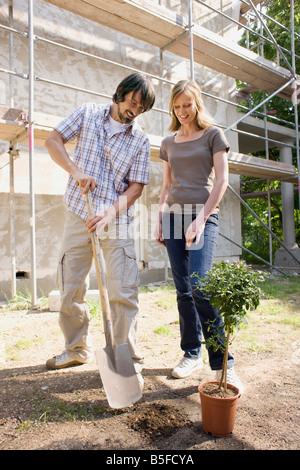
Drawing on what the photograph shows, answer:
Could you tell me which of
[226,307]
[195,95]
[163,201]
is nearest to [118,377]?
[226,307]

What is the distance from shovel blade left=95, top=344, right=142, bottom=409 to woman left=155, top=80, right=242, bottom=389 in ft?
1.53

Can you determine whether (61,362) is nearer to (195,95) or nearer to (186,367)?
(186,367)

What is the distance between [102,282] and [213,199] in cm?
78

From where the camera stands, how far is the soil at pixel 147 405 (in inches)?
57.7

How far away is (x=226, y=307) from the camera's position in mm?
1584

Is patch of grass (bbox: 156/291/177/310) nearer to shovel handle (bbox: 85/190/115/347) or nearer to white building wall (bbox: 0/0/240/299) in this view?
white building wall (bbox: 0/0/240/299)

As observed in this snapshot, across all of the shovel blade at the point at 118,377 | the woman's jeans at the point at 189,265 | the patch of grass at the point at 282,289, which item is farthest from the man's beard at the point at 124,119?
the patch of grass at the point at 282,289

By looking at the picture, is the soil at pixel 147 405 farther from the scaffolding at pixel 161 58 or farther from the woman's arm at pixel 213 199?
the scaffolding at pixel 161 58

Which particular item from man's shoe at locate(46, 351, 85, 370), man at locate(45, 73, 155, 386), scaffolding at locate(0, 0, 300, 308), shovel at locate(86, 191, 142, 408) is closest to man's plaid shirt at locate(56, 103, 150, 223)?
man at locate(45, 73, 155, 386)

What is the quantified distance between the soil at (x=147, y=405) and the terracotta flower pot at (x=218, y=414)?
3 centimetres

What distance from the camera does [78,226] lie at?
7.07 ft

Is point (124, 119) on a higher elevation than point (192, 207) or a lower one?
higher

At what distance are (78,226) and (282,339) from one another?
205 cm

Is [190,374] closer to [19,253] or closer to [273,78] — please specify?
[19,253]
